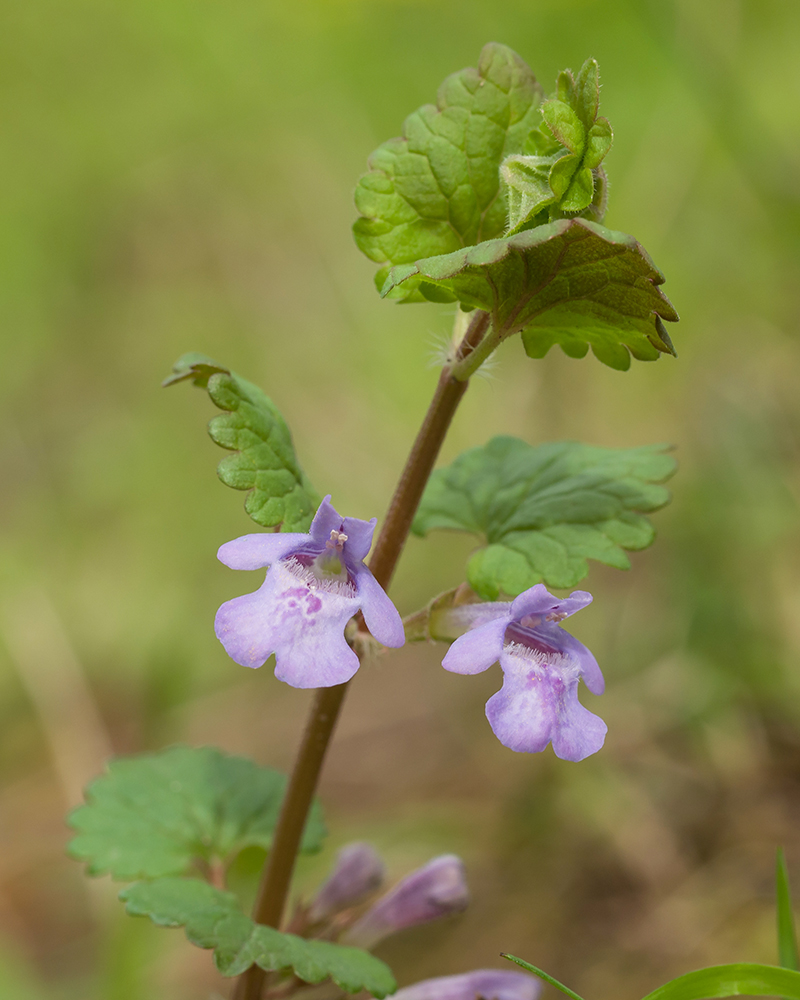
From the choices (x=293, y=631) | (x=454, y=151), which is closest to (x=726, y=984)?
(x=293, y=631)

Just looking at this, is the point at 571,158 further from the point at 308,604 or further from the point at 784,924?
the point at 784,924

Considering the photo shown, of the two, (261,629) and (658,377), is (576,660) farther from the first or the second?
(658,377)

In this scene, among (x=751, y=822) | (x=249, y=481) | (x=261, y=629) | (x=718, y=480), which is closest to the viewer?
(x=261, y=629)

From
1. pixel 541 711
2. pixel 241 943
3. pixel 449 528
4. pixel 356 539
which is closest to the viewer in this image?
pixel 541 711

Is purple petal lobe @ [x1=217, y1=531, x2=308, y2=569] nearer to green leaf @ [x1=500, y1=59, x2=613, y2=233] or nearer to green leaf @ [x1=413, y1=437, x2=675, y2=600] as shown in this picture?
green leaf @ [x1=413, y1=437, x2=675, y2=600]

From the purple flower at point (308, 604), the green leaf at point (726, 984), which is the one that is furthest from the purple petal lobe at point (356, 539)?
the green leaf at point (726, 984)

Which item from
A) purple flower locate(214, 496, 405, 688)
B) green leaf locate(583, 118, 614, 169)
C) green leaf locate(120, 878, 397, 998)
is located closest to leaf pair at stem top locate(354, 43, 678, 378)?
green leaf locate(583, 118, 614, 169)

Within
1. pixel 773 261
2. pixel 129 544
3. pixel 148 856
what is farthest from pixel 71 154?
pixel 148 856
